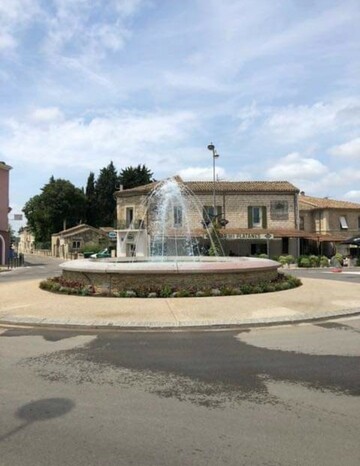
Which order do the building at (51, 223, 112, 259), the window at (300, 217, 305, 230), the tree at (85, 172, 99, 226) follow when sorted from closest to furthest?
the window at (300, 217, 305, 230), the building at (51, 223, 112, 259), the tree at (85, 172, 99, 226)

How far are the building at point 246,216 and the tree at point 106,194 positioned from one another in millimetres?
43337

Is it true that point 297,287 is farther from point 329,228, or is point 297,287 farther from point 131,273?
point 329,228

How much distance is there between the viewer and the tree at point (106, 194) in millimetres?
92625

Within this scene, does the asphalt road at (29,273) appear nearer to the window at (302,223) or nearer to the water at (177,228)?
the water at (177,228)

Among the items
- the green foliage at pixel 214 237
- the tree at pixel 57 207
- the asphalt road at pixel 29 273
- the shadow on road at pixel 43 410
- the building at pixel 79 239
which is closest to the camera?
the shadow on road at pixel 43 410

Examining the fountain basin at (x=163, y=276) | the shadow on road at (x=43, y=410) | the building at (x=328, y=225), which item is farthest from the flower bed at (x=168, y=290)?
the building at (x=328, y=225)

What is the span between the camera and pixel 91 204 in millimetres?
95625

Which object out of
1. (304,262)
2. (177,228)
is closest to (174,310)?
(304,262)

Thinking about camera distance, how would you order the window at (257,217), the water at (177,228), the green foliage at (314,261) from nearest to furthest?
the green foliage at (314,261) < the water at (177,228) < the window at (257,217)

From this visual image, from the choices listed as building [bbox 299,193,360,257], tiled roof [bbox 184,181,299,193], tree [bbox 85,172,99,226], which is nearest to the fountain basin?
tiled roof [bbox 184,181,299,193]

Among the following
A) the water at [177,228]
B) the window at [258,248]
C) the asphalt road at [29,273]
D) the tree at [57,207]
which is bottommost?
the asphalt road at [29,273]

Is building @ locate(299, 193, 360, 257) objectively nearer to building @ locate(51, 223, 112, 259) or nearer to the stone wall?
the stone wall

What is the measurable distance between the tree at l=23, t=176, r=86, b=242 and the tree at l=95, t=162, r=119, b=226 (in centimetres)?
298

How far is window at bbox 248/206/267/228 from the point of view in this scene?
48375 millimetres
